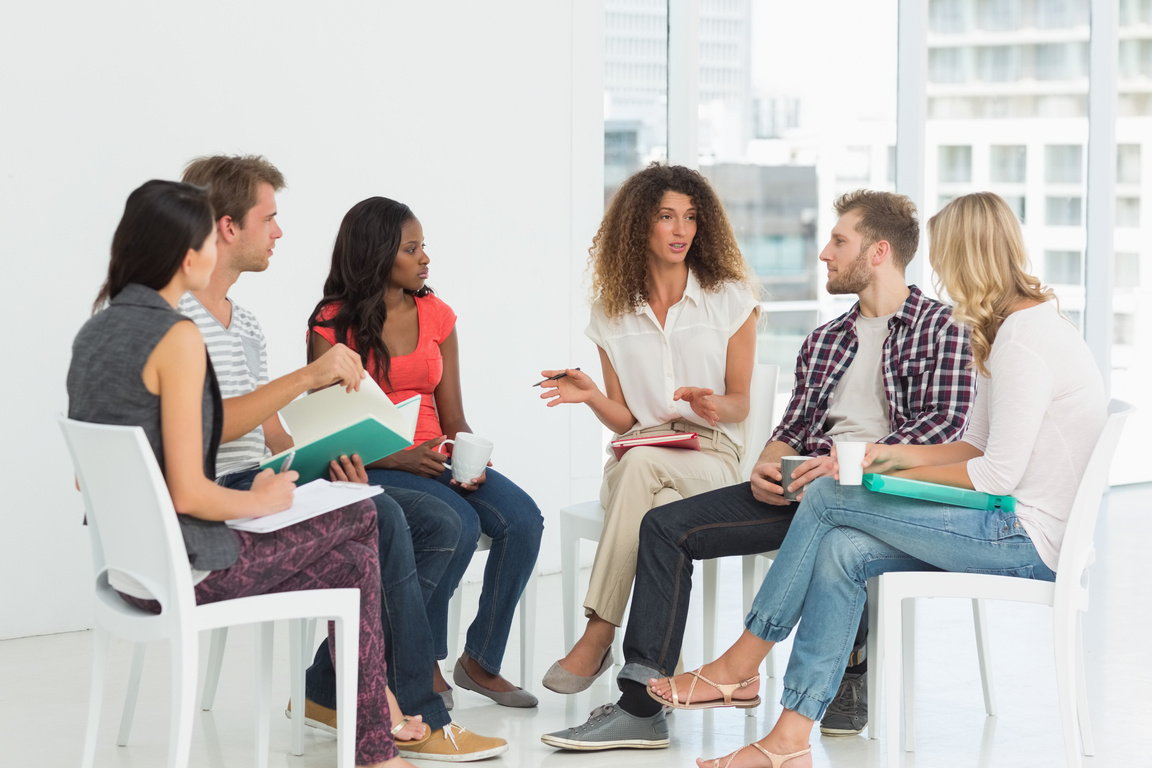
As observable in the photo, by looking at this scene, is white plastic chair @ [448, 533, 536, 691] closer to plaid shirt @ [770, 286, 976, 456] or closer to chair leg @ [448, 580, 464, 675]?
chair leg @ [448, 580, 464, 675]

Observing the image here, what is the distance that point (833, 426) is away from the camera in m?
2.69

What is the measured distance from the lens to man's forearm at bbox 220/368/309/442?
7.06 feet

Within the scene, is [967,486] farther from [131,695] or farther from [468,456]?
[131,695]

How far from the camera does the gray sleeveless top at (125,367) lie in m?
1.79

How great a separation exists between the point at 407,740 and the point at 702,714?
746 millimetres

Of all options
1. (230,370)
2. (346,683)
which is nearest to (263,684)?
(346,683)

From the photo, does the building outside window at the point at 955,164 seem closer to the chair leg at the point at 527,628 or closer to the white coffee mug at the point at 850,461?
the chair leg at the point at 527,628

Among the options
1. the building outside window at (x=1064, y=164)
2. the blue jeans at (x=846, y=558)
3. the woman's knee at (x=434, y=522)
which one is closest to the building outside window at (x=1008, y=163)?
the building outside window at (x=1064, y=164)

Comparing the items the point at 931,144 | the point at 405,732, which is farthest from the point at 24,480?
the point at 931,144

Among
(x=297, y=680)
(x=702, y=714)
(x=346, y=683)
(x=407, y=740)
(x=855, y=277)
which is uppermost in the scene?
(x=855, y=277)

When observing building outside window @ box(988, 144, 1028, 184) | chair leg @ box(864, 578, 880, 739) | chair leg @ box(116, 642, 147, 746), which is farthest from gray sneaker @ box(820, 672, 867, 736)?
building outside window @ box(988, 144, 1028, 184)

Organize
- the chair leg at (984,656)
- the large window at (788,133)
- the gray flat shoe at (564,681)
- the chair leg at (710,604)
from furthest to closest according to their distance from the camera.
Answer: the large window at (788,133) < the chair leg at (710,604) < the chair leg at (984,656) < the gray flat shoe at (564,681)

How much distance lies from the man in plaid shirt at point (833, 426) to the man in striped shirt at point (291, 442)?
0.31 m

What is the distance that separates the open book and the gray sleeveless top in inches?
15.0
